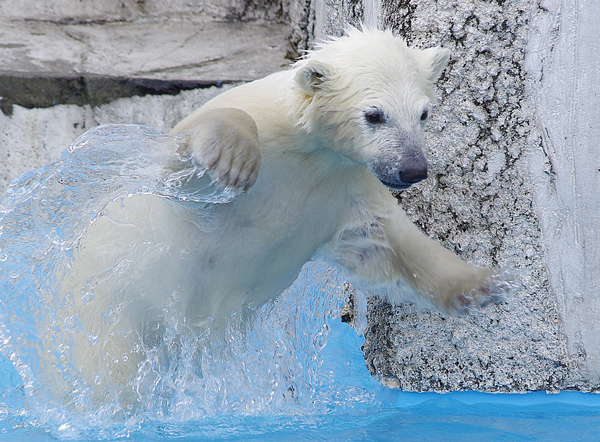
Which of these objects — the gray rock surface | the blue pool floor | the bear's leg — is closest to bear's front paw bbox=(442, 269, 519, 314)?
the bear's leg

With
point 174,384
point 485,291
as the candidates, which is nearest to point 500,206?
point 485,291

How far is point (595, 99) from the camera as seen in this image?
2.22 meters

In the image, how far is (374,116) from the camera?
1.83m

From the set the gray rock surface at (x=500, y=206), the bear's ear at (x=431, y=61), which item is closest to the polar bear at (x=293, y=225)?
the bear's ear at (x=431, y=61)

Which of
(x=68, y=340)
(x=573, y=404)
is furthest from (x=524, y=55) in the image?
(x=68, y=340)

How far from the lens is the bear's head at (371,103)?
5.93 feet

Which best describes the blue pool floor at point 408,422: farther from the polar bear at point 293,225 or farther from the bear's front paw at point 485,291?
the bear's front paw at point 485,291

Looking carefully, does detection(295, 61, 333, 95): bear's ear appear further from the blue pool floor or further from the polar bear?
the blue pool floor

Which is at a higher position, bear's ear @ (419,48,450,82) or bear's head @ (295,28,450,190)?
bear's ear @ (419,48,450,82)

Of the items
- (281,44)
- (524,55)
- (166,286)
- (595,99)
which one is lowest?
(166,286)

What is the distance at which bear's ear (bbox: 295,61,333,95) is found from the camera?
1.83 meters

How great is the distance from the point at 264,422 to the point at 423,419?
58 cm

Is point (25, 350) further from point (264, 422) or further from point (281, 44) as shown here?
point (281, 44)

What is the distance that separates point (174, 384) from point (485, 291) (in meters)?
1.14
